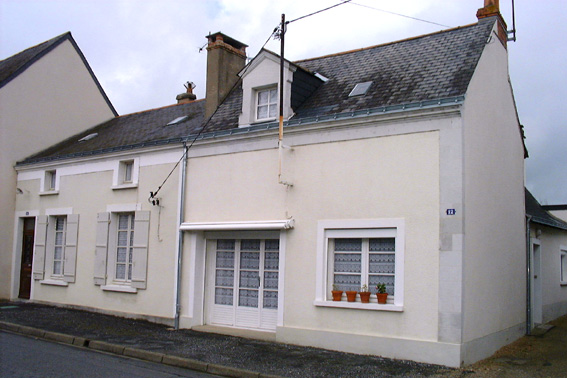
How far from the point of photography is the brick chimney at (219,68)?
15438 millimetres

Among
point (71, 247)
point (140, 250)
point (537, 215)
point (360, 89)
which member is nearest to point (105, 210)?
point (71, 247)

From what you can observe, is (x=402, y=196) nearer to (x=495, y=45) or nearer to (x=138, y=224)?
(x=495, y=45)

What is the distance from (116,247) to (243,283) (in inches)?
178

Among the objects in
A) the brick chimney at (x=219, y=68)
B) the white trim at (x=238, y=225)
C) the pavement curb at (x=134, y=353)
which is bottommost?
the pavement curb at (x=134, y=353)

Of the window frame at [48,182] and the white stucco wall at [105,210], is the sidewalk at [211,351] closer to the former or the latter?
the white stucco wall at [105,210]

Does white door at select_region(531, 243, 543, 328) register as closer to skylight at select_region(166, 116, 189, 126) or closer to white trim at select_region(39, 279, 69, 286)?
skylight at select_region(166, 116, 189, 126)

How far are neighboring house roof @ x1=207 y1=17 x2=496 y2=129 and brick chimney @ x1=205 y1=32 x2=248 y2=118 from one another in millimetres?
547

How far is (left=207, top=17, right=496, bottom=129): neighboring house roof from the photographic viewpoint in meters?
11.1

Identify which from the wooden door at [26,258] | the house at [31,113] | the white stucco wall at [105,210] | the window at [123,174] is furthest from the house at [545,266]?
the wooden door at [26,258]

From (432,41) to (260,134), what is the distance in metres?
4.63

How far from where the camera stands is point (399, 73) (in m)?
12.3

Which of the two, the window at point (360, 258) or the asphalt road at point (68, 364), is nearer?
the asphalt road at point (68, 364)

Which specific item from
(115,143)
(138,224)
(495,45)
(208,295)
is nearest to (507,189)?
(495,45)

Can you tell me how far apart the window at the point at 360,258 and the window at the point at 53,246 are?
28.5ft
